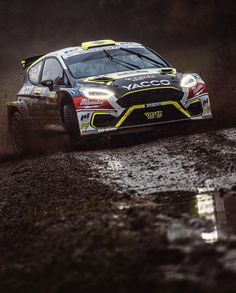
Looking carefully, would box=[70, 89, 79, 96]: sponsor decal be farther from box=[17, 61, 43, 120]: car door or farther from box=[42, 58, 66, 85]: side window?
box=[17, 61, 43, 120]: car door

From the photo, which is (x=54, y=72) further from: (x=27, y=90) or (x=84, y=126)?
(x=84, y=126)

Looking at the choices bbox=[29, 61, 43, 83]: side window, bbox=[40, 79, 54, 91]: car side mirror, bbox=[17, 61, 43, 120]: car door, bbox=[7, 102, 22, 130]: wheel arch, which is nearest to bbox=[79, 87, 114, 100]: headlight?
bbox=[40, 79, 54, 91]: car side mirror

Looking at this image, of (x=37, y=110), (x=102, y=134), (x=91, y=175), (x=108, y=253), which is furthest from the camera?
(x=37, y=110)

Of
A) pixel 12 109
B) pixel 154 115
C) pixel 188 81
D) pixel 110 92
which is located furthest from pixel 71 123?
pixel 12 109

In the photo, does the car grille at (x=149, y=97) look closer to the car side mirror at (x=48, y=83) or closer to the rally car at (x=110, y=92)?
the rally car at (x=110, y=92)

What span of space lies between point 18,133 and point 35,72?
1.03m

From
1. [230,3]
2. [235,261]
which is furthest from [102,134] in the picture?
[230,3]

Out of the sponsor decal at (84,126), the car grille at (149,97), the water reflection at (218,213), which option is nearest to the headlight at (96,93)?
the car grille at (149,97)

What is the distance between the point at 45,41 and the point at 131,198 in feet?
96.6

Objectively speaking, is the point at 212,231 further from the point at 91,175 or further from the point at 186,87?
the point at 186,87

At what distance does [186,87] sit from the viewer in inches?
428

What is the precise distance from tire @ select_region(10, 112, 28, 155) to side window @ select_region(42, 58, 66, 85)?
38.7 inches

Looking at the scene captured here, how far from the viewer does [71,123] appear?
35.0ft

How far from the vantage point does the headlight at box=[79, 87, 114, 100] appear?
34.4 ft
